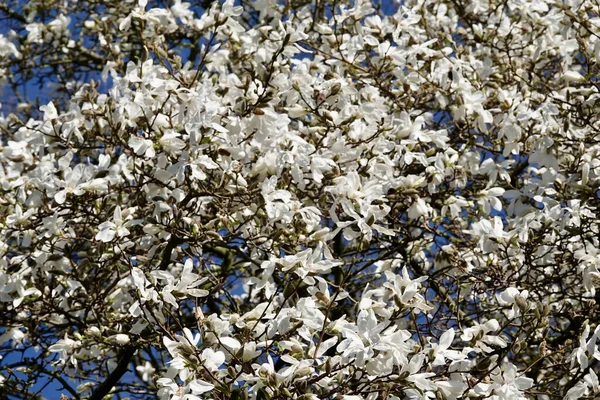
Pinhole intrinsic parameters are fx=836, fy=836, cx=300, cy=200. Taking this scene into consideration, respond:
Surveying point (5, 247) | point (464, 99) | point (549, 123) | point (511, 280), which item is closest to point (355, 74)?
point (464, 99)

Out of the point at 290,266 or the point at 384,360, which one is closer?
the point at 384,360

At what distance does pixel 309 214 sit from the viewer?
339 centimetres

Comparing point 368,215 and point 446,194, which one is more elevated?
point 368,215

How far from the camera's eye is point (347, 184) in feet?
10.9

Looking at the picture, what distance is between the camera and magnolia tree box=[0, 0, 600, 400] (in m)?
2.72

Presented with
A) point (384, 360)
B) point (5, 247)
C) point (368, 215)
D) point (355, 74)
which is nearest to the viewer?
point (384, 360)

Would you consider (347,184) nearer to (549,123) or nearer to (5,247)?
(549,123)

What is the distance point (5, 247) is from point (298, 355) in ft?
5.64

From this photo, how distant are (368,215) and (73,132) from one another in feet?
4.94

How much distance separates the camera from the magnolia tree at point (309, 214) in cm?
272

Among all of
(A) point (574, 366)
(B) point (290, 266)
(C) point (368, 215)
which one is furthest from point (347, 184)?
(A) point (574, 366)

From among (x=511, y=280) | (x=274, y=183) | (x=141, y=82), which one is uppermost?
(x=141, y=82)

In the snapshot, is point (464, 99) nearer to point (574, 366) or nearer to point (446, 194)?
point (446, 194)

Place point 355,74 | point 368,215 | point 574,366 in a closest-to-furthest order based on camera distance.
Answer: point 574,366 < point 368,215 < point 355,74
